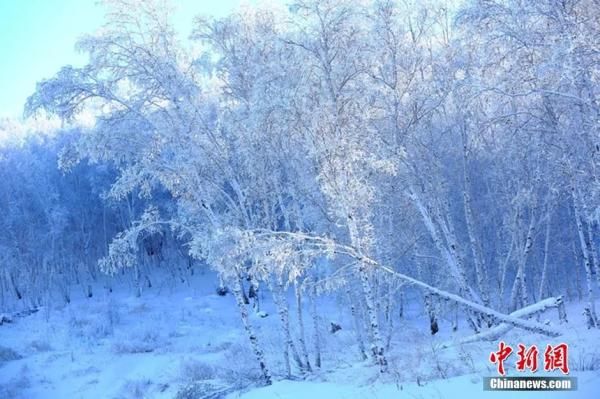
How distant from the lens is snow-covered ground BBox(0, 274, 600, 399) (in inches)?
332

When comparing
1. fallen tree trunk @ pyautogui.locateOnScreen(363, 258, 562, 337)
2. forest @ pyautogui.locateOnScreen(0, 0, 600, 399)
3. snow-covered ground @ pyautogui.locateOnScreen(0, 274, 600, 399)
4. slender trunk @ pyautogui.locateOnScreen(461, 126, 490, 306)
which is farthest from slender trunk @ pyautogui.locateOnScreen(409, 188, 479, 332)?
fallen tree trunk @ pyautogui.locateOnScreen(363, 258, 562, 337)

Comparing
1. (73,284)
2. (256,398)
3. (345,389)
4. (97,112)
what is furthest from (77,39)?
(73,284)

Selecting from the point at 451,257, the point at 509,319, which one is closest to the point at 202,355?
the point at 451,257

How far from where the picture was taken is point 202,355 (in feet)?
61.6

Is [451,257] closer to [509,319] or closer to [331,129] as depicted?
[509,319]

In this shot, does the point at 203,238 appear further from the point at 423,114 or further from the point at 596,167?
the point at 596,167

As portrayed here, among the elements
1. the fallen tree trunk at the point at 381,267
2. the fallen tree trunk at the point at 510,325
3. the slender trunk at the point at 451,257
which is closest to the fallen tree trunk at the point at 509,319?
the fallen tree trunk at the point at 381,267

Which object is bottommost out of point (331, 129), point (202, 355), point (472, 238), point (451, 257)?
point (202, 355)

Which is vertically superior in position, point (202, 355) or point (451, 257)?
point (451, 257)

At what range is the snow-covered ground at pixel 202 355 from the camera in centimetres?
845

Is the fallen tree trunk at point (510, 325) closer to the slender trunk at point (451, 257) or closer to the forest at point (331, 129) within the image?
the forest at point (331, 129)

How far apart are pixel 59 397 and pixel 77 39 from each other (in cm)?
1164

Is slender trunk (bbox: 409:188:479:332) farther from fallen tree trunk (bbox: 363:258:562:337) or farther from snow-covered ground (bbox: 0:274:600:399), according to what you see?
fallen tree trunk (bbox: 363:258:562:337)

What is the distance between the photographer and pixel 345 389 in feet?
30.7
